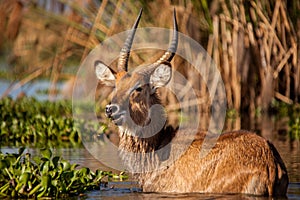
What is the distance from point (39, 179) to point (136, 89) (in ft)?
4.42

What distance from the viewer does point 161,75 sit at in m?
7.13

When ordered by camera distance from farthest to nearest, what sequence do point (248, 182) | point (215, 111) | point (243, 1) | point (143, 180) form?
point (215, 111) → point (243, 1) → point (143, 180) → point (248, 182)

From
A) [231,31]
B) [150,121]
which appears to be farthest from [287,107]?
[150,121]

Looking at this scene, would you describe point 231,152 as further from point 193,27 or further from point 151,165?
point 193,27

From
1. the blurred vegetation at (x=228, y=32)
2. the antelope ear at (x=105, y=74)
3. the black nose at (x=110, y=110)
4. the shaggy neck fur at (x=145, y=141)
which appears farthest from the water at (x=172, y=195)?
the antelope ear at (x=105, y=74)

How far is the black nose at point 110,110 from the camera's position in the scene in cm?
669

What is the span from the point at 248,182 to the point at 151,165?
1150mm

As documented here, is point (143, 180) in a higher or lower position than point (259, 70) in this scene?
lower

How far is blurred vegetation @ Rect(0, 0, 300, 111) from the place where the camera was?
1262 centimetres

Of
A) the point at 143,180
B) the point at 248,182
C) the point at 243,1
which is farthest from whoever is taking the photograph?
the point at 243,1

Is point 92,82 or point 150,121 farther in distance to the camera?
point 92,82

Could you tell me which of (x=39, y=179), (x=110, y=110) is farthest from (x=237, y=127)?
(x=39, y=179)

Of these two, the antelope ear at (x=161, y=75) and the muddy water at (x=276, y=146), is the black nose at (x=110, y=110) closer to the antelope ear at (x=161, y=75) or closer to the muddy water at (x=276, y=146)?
the antelope ear at (x=161, y=75)

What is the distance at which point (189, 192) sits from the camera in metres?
6.72
